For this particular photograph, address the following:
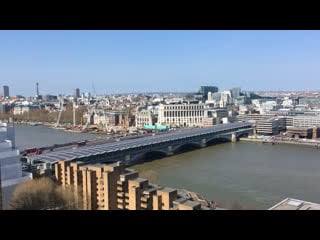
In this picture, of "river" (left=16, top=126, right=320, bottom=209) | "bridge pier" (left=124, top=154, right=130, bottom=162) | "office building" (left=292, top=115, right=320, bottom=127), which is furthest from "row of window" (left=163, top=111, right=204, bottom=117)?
"bridge pier" (left=124, top=154, right=130, bottom=162)

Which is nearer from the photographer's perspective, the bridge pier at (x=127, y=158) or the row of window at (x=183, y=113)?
the bridge pier at (x=127, y=158)

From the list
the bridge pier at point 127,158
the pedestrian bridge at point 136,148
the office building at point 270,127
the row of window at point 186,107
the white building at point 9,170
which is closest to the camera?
the white building at point 9,170

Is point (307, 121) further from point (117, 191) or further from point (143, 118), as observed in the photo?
point (117, 191)

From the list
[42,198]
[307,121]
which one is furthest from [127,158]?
[307,121]

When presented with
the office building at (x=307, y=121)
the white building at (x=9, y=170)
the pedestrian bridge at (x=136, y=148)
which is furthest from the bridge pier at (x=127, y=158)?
the office building at (x=307, y=121)

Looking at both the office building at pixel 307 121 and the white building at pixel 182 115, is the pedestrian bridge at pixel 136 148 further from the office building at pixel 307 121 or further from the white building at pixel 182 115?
the white building at pixel 182 115

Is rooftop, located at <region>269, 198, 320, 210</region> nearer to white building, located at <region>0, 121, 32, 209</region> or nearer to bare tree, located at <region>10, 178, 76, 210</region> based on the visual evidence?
bare tree, located at <region>10, 178, 76, 210</region>
